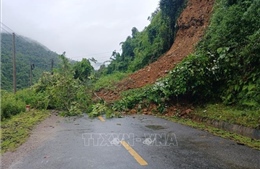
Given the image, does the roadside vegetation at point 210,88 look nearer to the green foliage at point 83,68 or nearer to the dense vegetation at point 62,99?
the dense vegetation at point 62,99

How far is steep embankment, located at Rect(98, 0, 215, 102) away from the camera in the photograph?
698 inches

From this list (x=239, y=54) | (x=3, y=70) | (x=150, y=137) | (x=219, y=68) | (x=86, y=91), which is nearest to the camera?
(x=150, y=137)

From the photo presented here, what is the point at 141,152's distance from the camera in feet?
18.6

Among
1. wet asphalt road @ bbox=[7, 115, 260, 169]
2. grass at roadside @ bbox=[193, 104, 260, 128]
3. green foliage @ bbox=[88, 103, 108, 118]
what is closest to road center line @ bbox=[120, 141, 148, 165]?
wet asphalt road @ bbox=[7, 115, 260, 169]

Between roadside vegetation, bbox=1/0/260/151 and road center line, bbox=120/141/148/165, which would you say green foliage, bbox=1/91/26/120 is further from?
road center line, bbox=120/141/148/165

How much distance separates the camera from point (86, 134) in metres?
7.94

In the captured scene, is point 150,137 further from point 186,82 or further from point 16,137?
point 186,82

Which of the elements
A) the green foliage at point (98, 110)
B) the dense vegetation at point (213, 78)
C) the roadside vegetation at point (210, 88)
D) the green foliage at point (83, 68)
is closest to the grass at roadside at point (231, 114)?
the roadside vegetation at point (210, 88)

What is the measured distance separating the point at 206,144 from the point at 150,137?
1.58m

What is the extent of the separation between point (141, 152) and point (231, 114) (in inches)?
174

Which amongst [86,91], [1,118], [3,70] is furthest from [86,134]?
[3,70]

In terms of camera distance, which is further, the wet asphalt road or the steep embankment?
the steep embankment

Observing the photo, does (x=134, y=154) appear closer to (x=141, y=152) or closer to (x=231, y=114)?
(x=141, y=152)

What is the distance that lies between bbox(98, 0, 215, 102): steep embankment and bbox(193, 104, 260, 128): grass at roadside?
21.7 feet
